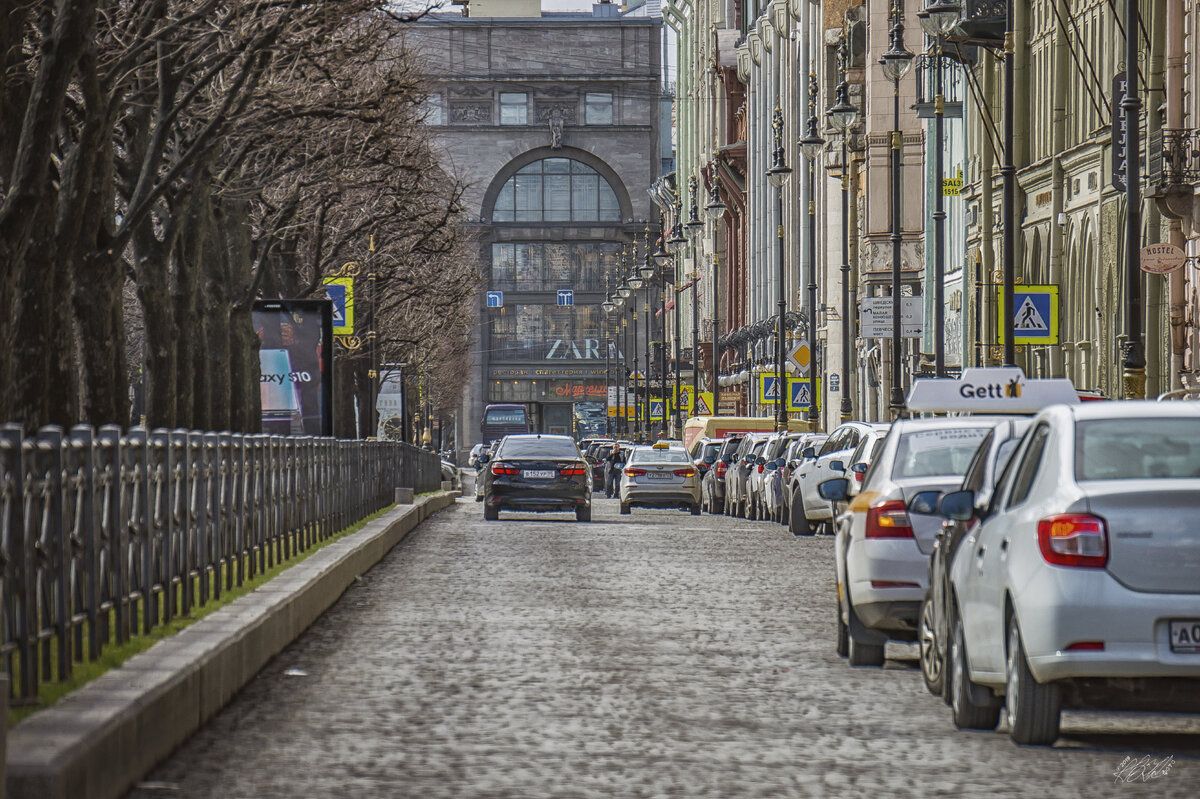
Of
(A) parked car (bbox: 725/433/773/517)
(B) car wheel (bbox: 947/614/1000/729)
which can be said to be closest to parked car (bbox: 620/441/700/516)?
(A) parked car (bbox: 725/433/773/517)

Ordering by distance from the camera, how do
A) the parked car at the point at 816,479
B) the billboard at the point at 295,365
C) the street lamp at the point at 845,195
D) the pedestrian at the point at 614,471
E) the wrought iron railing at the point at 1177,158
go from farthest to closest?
1. the pedestrian at the point at 614,471
2. the street lamp at the point at 845,195
3. the billboard at the point at 295,365
4. the wrought iron railing at the point at 1177,158
5. the parked car at the point at 816,479

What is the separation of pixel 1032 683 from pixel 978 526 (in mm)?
1197

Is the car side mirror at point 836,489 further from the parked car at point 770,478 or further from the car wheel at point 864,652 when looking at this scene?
the parked car at point 770,478

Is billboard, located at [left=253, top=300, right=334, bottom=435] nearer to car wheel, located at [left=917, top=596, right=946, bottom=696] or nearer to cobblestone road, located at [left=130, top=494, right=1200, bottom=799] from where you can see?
cobblestone road, located at [left=130, top=494, right=1200, bottom=799]

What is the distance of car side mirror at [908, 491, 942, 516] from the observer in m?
11.2

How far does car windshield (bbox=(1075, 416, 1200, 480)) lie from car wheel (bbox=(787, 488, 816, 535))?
23.5 metres

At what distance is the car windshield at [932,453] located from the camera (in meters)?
14.9

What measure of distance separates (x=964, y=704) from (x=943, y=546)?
A: 1.14 metres

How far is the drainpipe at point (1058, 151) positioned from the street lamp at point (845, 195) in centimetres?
408

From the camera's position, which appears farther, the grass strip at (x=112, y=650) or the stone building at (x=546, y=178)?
the stone building at (x=546, y=178)

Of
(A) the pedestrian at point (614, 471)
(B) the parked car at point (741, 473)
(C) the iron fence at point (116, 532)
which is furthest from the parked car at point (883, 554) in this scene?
(A) the pedestrian at point (614, 471)

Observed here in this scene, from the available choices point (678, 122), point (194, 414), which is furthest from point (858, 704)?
point (678, 122)

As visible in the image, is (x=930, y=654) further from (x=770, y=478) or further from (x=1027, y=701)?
(x=770, y=478)

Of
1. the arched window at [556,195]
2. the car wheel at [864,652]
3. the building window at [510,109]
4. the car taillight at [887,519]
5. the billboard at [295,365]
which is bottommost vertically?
the car wheel at [864,652]
